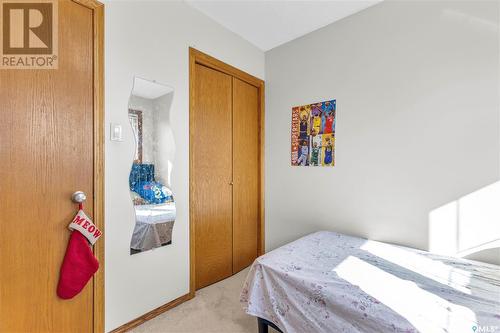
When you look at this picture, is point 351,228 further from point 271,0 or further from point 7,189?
point 7,189

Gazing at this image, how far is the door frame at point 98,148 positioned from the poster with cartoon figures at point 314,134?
1.86m

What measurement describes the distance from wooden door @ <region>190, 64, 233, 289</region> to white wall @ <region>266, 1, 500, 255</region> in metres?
0.72

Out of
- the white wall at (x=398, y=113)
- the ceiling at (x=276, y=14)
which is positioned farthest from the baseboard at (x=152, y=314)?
the ceiling at (x=276, y=14)

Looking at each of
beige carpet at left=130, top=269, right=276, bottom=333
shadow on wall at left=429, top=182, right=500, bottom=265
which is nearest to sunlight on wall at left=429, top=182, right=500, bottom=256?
shadow on wall at left=429, top=182, right=500, bottom=265

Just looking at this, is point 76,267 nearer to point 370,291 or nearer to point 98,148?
point 98,148

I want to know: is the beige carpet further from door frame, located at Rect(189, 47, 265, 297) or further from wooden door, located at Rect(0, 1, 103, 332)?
wooden door, located at Rect(0, 1, 103, 332)

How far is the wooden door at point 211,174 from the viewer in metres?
2.31

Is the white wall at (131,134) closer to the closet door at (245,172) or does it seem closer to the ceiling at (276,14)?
the ceiling at (276,14)

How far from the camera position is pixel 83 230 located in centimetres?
146

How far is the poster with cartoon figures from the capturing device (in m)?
2.36

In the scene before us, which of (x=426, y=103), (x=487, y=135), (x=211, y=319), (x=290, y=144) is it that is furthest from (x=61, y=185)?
(x=487, y=135)

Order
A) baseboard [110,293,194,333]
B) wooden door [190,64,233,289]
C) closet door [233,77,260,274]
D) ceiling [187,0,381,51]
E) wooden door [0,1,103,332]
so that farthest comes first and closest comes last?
1. closet door [233,77,260,274]
2. wooden door [190,64,233,289]
3. ceiling [187,0,381,51]
4. baseboard [110,293,194,333]
5. wooden door [0,1,103,332]

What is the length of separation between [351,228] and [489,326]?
1.28 m

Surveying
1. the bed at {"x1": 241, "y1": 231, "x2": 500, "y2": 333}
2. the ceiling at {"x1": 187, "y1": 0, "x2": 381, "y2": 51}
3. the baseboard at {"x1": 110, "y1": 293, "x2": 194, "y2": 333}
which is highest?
Result: the ceiling at {"x1": 187, "y1": 0, "x2": 381, "y2": 51}
